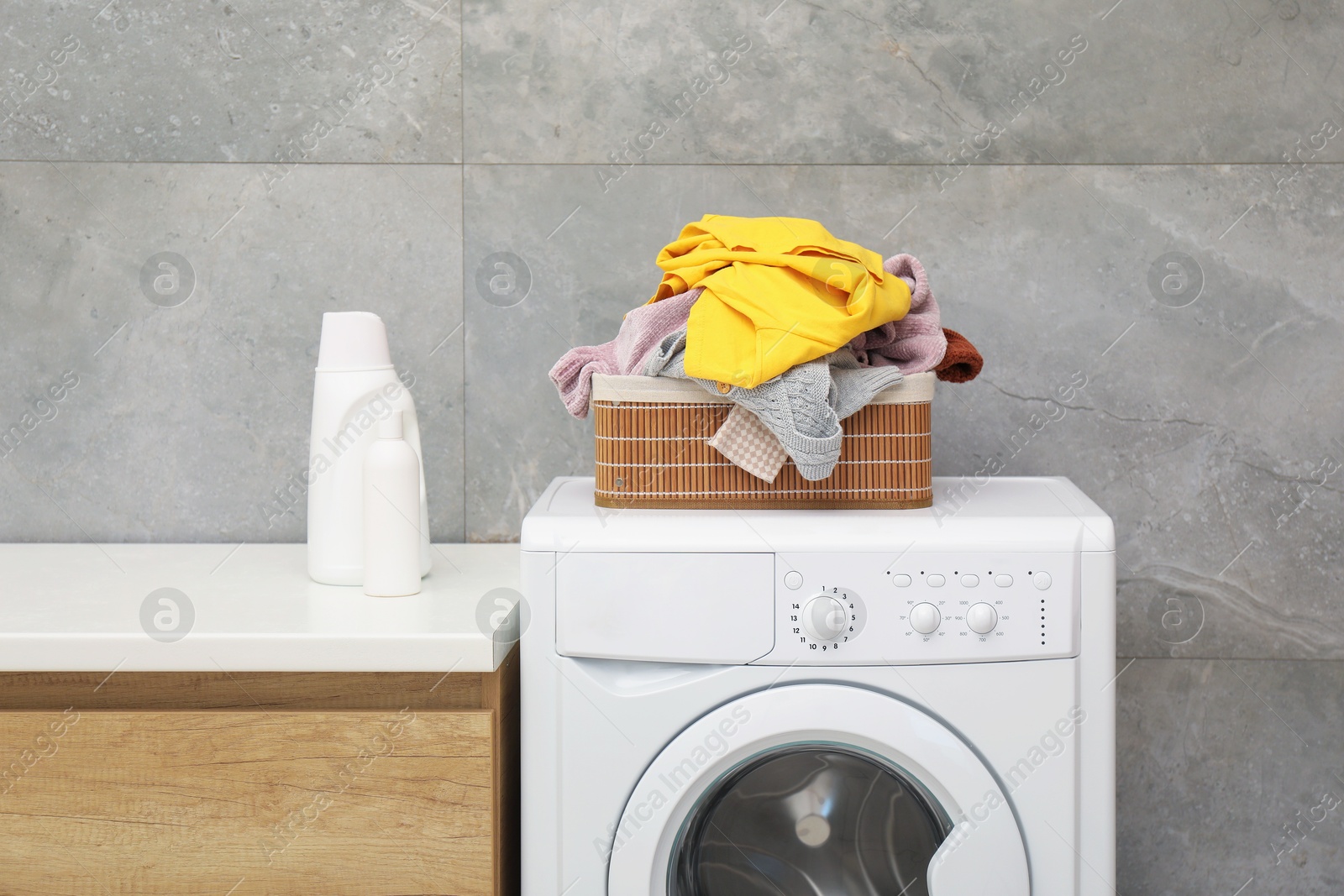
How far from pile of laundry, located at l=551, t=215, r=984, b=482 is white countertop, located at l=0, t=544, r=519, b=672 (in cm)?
29

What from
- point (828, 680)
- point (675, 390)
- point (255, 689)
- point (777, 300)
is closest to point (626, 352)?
point (675, 390)

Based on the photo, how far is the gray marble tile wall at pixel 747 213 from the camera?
145cm

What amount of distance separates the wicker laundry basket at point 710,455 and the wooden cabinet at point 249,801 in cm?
31

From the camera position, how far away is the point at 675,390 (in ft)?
3.50

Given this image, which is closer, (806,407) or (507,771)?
(806,407)

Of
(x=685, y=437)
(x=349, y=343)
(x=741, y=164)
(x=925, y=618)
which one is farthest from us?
(x=741, y=164)

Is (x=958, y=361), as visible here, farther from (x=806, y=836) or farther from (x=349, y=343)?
(x=349, y=343)

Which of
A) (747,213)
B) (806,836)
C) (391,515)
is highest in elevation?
(747,213)

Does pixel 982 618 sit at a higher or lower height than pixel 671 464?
lower

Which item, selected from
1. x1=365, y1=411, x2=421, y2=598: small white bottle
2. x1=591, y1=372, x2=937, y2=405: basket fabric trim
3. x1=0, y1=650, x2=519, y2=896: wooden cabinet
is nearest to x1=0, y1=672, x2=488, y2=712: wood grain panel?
x1=0, y1=650, x2=519, y2=896: wooden cabinet

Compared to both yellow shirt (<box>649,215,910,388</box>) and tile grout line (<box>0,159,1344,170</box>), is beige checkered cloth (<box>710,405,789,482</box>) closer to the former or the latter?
yellow shirt (<box>649,215,910,388</box>)

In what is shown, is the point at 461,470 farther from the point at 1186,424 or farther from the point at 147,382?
the point at 1186,424

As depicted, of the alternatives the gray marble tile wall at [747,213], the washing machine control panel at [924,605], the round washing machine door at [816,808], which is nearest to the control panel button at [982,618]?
the washing machine control panel at [924,605]

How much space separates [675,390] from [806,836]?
534 mm
